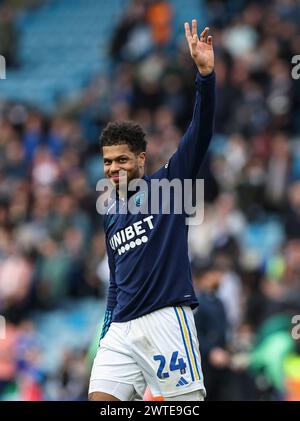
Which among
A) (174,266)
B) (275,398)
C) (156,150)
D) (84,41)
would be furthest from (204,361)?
(84,41)

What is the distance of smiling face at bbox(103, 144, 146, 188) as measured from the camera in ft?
22.3

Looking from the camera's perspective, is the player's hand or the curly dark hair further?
the curly dark hair

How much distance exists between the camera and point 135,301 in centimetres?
672

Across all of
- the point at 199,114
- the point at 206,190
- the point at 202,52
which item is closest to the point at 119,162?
the point at 199,114

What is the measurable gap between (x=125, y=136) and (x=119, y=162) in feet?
0.54

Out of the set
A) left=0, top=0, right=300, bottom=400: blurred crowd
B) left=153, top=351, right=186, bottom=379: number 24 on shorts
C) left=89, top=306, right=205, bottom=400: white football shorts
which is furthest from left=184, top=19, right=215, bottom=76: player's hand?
left=0, top=0, right=300, bottom=400: blurred crowd

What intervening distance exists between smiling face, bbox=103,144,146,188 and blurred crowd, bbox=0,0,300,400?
3082 mm

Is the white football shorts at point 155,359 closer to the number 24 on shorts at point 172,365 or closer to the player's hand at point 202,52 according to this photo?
the number 24 on shorts at point 172,365

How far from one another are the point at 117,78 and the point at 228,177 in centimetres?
391

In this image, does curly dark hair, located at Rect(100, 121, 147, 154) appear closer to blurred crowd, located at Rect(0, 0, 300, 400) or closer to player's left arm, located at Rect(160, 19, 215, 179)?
player's left arm, located at Rect(160, 19, 215, 179)

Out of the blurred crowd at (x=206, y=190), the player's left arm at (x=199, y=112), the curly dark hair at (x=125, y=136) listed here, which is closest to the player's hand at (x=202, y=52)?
the player's left arm at (x=199, y=112)

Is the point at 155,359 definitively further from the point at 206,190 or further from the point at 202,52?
the point at 206,190

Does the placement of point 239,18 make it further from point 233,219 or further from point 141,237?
point 141,237

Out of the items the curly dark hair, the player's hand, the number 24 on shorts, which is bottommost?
the number 24 on shorts
